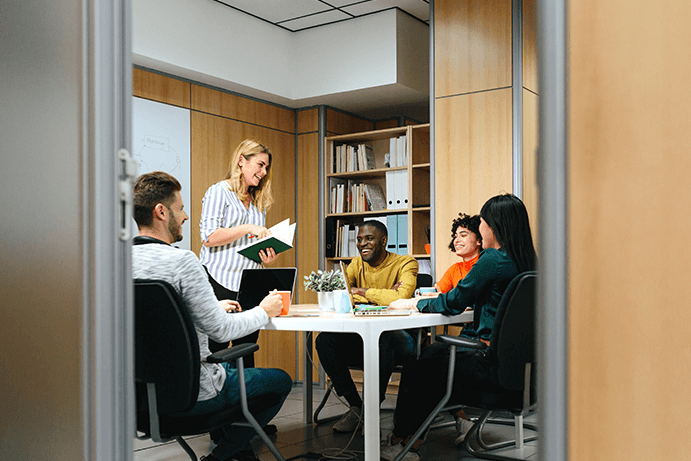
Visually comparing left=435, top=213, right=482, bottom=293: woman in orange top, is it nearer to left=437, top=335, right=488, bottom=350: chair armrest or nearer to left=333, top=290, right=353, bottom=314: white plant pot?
left=333, top=290, right=353, bottom=314: white plant pot

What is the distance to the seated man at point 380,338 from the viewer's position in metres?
3.76

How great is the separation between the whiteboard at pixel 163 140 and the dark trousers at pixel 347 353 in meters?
1.78

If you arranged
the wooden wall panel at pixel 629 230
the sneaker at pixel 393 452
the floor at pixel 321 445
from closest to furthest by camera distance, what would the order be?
1. the wooden wall panel at pixel 629 230
2. the sneaker at pixel 393 452
3. the floor at pixel 321 445

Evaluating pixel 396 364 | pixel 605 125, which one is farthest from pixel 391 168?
pixel 605 125

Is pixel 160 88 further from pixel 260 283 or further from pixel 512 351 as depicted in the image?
pixel 512 351

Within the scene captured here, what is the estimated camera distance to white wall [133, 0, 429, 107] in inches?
189

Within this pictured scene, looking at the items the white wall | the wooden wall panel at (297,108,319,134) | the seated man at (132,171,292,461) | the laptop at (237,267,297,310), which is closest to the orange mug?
the seated man at (132,171,292,461)

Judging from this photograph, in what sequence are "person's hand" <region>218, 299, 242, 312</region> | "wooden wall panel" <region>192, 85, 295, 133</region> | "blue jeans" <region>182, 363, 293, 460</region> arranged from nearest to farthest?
"blue jeans" <region>182, 363, 293, 460</region>
"person's hand" <region>218, 299, 242, 312</region>
"wooden wall panel" <region>192, 85, 295, 133</region>

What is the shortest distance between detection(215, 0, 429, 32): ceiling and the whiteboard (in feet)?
3.47

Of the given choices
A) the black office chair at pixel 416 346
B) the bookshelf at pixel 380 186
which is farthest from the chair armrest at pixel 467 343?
the bookshelf at pixel 380 186

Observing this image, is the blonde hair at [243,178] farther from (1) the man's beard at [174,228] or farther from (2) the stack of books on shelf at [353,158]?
(2) the stack of books on shelf at [353,158]

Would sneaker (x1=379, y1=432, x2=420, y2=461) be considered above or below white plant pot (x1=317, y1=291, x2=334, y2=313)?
below

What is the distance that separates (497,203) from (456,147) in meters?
1.73

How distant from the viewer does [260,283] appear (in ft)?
10.4
